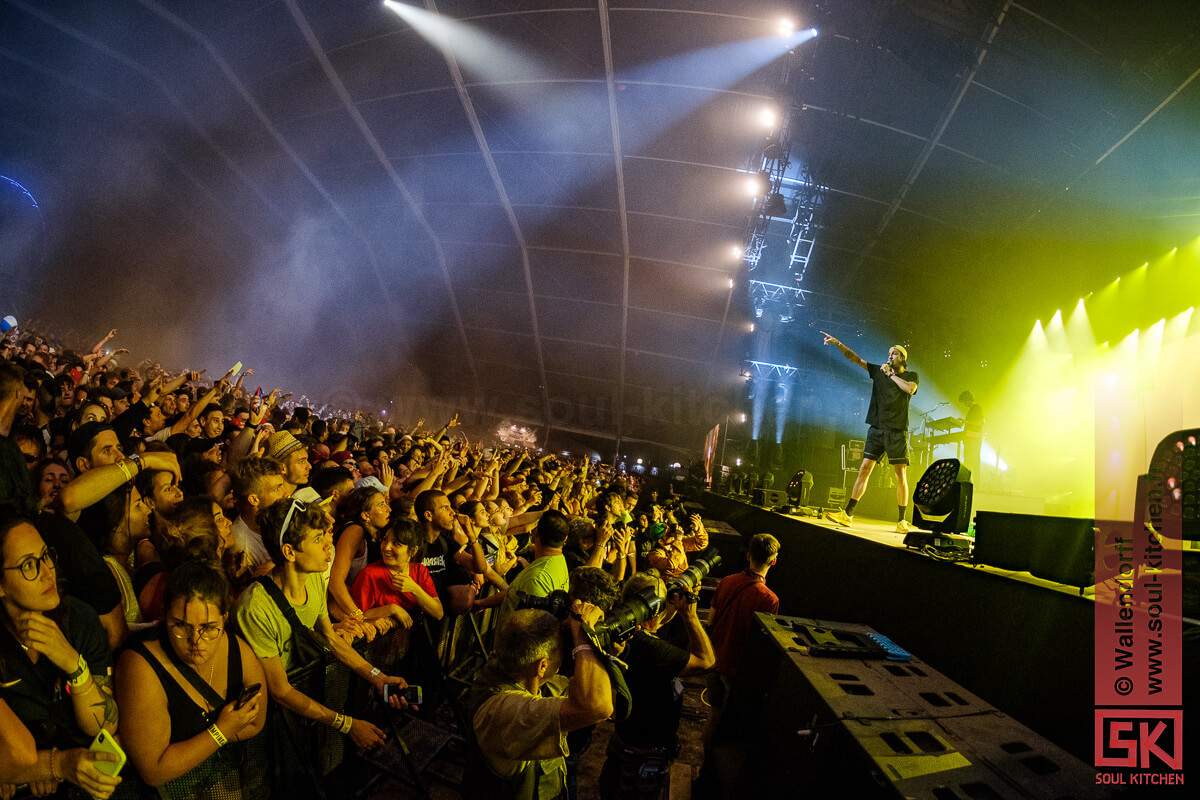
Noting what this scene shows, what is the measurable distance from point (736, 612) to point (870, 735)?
1.66 metres

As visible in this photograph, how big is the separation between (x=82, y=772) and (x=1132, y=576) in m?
3.38

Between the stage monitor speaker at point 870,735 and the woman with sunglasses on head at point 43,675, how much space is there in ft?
6.40

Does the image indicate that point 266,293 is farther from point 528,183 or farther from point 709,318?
point 709,318

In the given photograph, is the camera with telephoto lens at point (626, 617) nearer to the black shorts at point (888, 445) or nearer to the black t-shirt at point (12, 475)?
the black t-shirt at point (12, 475)

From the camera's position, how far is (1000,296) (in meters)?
9.09

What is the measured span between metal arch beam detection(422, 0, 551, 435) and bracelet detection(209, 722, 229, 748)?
33.5 feet

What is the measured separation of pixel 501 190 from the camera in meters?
13.1

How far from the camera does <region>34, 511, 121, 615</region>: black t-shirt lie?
1680mm

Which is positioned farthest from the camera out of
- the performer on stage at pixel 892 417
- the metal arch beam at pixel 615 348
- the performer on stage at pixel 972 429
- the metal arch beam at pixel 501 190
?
the metal arch beam at pixel 615 348

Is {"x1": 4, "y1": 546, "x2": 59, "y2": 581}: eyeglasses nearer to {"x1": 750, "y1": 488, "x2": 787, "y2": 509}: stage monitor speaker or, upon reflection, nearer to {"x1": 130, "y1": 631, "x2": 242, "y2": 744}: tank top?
{"x1": 130, "y1": 631, "x2": 242, "y2": 744}: tank top

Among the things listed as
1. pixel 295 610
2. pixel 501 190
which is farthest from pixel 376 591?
pixel 501 190

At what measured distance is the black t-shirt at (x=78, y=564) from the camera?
1680 millimetres

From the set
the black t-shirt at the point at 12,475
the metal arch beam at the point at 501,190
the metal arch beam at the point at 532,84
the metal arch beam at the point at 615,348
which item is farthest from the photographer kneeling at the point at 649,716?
the metal arch beam at the point at 615,348

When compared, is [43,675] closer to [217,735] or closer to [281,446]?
[217,735]
